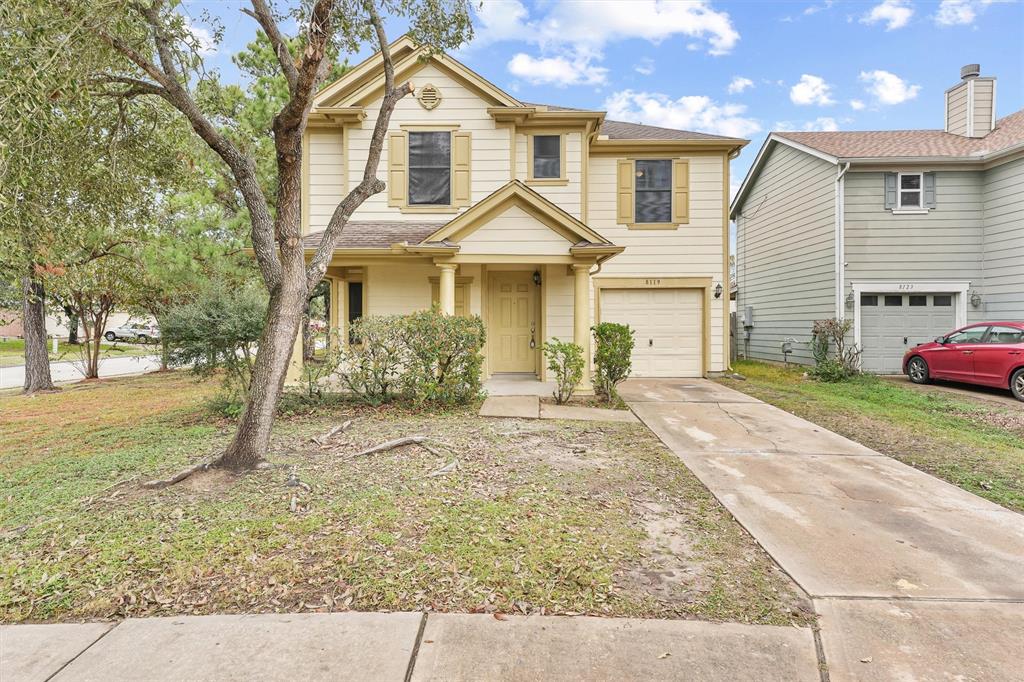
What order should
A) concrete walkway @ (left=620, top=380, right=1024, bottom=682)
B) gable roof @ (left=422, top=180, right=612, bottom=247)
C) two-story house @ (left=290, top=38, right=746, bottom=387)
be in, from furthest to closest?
two-story house @ (left=290, top=38, right=746, bottom=387)
gable roof @ (left=422, top=180, right=612, bottom=247)
concrete walkway @ (left=620, top=380, right=1024, bottom=682)

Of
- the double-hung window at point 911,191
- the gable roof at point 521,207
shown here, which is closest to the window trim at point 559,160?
the gable roof at point 521,207

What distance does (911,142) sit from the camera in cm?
1273

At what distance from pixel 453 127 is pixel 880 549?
10.1m

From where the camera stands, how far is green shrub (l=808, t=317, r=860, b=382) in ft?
36.7

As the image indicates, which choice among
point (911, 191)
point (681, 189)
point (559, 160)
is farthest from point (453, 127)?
point (911, 191)

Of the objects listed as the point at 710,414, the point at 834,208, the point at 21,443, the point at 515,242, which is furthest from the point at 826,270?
the point at 21,443

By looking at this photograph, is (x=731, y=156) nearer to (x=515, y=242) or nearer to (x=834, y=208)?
(x=834, y=208)

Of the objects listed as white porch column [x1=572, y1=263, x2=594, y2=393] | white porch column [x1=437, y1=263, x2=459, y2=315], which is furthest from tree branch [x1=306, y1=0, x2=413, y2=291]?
white porch column [x1=572, y1=263, x2=594, y2=393]

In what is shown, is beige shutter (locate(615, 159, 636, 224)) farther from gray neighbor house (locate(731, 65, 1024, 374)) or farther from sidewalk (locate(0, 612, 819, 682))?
sidewalk (locate(0, 612, 819, 682))

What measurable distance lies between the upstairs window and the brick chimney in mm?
11220

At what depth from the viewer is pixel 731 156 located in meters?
11.4

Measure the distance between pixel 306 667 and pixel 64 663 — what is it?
3.52 ft

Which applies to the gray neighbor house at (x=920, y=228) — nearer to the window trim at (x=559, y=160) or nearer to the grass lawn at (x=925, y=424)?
the grass lawn at (x=925, y=424)

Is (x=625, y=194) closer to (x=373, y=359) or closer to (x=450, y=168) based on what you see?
(x=450, y=168)
